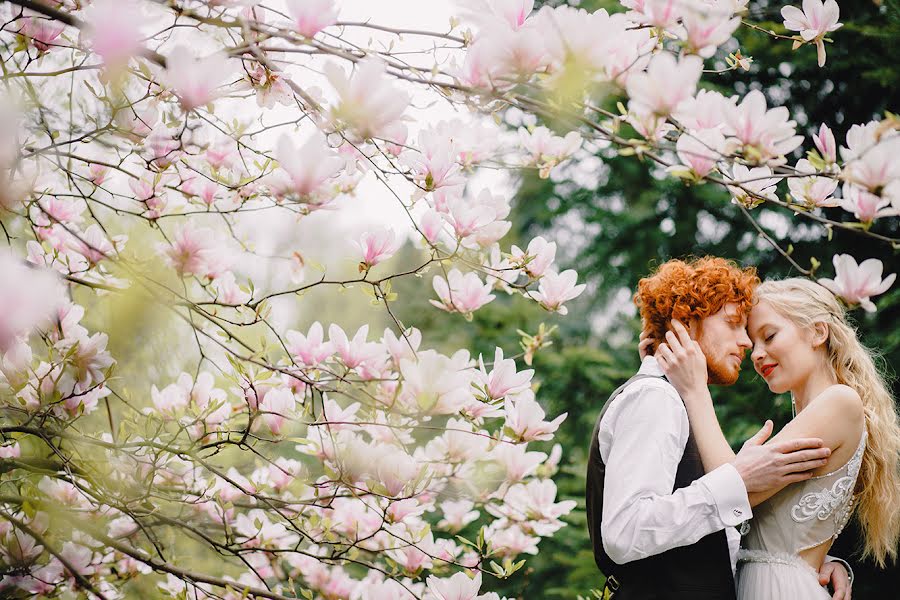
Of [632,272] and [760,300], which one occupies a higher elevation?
[632,272]

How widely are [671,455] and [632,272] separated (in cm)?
325

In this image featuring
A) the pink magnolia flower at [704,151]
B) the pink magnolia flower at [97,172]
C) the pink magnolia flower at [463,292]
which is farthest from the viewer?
the pink magnolia flower at [97,172]

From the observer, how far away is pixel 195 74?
1.25m

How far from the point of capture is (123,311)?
88 cm

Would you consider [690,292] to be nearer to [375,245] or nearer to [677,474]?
[677,474]

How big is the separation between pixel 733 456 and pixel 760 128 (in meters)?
0.96

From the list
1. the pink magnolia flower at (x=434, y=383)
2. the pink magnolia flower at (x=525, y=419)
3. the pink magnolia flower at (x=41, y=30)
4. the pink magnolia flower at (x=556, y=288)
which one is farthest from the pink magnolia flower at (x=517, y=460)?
the pink magnolia flower at (x=41, y=30)

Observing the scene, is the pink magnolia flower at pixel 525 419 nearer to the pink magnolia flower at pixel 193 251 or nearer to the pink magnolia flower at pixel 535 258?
the pink magnolia flower at pixel 535 258

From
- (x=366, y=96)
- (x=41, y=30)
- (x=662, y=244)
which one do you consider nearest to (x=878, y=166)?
(x=366, y=96)

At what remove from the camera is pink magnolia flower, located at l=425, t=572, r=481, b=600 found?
1689 millimetres

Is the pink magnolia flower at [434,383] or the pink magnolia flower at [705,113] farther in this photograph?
the pink magnolia flower at [434,383]

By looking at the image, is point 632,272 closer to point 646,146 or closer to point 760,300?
point 760,300

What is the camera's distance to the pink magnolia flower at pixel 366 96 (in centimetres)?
114

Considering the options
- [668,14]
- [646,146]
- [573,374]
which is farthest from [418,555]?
[573,374]
